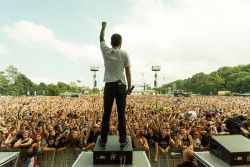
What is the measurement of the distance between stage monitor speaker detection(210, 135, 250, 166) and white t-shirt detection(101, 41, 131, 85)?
1.89m

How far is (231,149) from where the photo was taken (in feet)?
7.79

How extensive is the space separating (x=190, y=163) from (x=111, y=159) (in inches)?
58.8


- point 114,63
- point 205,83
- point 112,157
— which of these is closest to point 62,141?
point 112,157

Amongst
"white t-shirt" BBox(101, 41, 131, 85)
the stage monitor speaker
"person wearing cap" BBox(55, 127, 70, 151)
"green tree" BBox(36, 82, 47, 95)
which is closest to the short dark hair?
"white t-shirt" BBox(101, 41, 131, 85)

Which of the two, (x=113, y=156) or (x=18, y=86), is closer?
(x=113, y=156)

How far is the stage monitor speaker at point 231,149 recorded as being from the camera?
2307 millimetres

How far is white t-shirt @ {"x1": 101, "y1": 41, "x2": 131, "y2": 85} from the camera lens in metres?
2.55

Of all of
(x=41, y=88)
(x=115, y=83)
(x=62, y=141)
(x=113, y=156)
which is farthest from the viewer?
(x=41, y=88)

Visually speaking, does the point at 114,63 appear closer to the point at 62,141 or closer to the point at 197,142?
the point at 62,141

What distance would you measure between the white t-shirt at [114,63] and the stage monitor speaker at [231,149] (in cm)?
189

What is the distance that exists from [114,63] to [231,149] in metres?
2.19

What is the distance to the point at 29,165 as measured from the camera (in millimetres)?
4434

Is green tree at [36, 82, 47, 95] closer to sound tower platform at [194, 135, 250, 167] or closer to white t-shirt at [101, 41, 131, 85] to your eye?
white t-shirt at [101, 41, 131, 85]

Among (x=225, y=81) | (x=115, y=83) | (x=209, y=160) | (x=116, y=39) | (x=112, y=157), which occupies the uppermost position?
(x=225, y=81)
